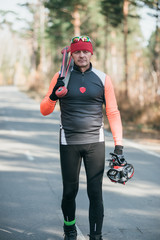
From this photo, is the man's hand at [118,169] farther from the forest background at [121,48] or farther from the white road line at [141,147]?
the forest background at [121,48]

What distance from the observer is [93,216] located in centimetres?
376

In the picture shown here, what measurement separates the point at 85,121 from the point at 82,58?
1.88 feet

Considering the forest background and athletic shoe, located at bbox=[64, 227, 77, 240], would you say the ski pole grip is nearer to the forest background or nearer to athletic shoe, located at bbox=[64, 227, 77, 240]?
athletic shoe, located at bbox=[64, 227, 77, 240]

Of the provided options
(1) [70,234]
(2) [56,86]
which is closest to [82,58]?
(2) [56,86]

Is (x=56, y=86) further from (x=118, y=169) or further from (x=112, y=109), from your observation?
(x=118, y=169)

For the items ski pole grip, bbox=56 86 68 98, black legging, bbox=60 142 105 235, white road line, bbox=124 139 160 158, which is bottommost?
white road line, bbox=124 139 160 158

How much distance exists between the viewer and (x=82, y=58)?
3635mm

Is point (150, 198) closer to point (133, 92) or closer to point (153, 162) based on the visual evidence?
point (153, 162)

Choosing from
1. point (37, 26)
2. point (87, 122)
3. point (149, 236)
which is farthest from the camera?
point (37, 26)

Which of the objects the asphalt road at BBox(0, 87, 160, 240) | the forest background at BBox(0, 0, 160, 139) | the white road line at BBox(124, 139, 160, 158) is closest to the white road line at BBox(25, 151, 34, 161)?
the asphalt road at BBox(0, 87, 160, 240)

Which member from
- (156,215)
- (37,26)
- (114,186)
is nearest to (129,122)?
(114,186)

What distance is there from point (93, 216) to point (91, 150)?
633 mm

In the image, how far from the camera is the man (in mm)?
3598

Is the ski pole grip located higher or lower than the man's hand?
higher
